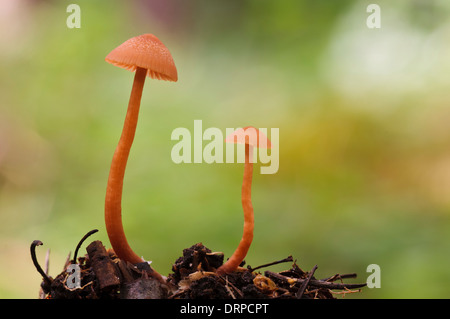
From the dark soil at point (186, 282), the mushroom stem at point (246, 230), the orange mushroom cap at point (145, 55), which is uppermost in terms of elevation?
the orange mushroom cap at point (145, 55)

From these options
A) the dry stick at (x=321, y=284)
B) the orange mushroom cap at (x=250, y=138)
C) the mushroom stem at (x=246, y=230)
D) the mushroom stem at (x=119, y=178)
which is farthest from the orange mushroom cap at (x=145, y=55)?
the dry stick at (x=321, y=284)

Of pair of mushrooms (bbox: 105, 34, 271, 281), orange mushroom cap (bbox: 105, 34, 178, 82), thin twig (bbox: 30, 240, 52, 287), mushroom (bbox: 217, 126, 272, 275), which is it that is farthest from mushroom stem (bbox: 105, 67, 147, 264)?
mushroom (bbox: 217, 126, 272, 275)

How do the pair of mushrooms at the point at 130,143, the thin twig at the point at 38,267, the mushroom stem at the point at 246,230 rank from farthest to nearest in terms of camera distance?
the mushroom stem at the point at 246,230 < the pair of mushrooms at the point at 130,143 < the thin twig at the point at 38,267

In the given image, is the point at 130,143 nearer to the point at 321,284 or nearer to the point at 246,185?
the point at 246,185

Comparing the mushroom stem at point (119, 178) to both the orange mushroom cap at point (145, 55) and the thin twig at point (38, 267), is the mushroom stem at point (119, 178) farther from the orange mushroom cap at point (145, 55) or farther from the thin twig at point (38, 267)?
the thin twig at point (38, 267)

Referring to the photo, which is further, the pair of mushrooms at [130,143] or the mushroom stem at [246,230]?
the mushroom stem at [246,230]

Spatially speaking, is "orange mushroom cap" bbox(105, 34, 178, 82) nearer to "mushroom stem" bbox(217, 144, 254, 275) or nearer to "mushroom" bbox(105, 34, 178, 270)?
"mushroom" bbox(105, 34, 178, 270)
